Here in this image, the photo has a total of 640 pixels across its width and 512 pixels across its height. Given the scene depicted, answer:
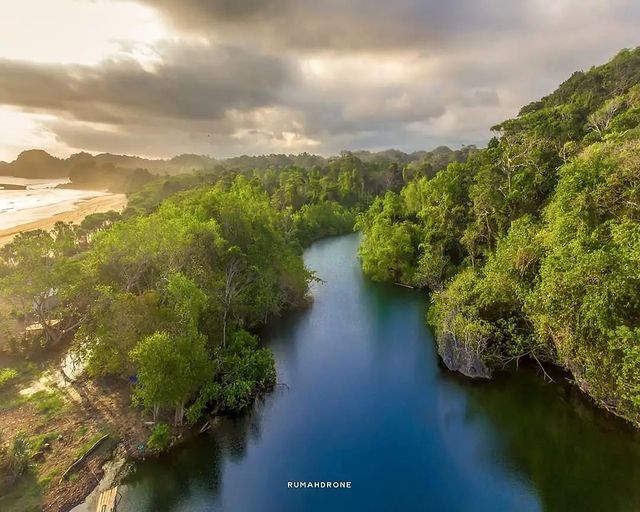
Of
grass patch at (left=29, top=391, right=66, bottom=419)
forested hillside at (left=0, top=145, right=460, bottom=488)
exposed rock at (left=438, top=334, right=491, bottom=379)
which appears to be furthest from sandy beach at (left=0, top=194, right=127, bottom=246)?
exposed rock at (left=438, top=334, right=491, bottom=379)

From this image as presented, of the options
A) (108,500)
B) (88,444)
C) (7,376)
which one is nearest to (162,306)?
(88,444)

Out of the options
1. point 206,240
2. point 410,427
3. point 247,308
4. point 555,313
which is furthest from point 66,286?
point 555,313

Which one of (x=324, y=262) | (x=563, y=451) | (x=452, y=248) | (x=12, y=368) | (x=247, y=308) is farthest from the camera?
(x=324, y=262)

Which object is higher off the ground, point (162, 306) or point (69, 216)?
point (162, 306)

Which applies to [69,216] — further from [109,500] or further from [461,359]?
[461,359]

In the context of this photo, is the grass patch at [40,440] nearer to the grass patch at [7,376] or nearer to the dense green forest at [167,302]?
the dense green forest at [167,302]

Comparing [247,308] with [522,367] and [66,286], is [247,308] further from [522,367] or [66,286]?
[522,367]

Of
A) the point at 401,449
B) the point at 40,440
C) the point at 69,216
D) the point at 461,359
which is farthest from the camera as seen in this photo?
the point at 69,216

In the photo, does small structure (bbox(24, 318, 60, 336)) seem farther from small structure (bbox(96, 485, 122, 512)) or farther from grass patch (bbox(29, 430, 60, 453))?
small structure (bbox(96, 485, 122, 512))
